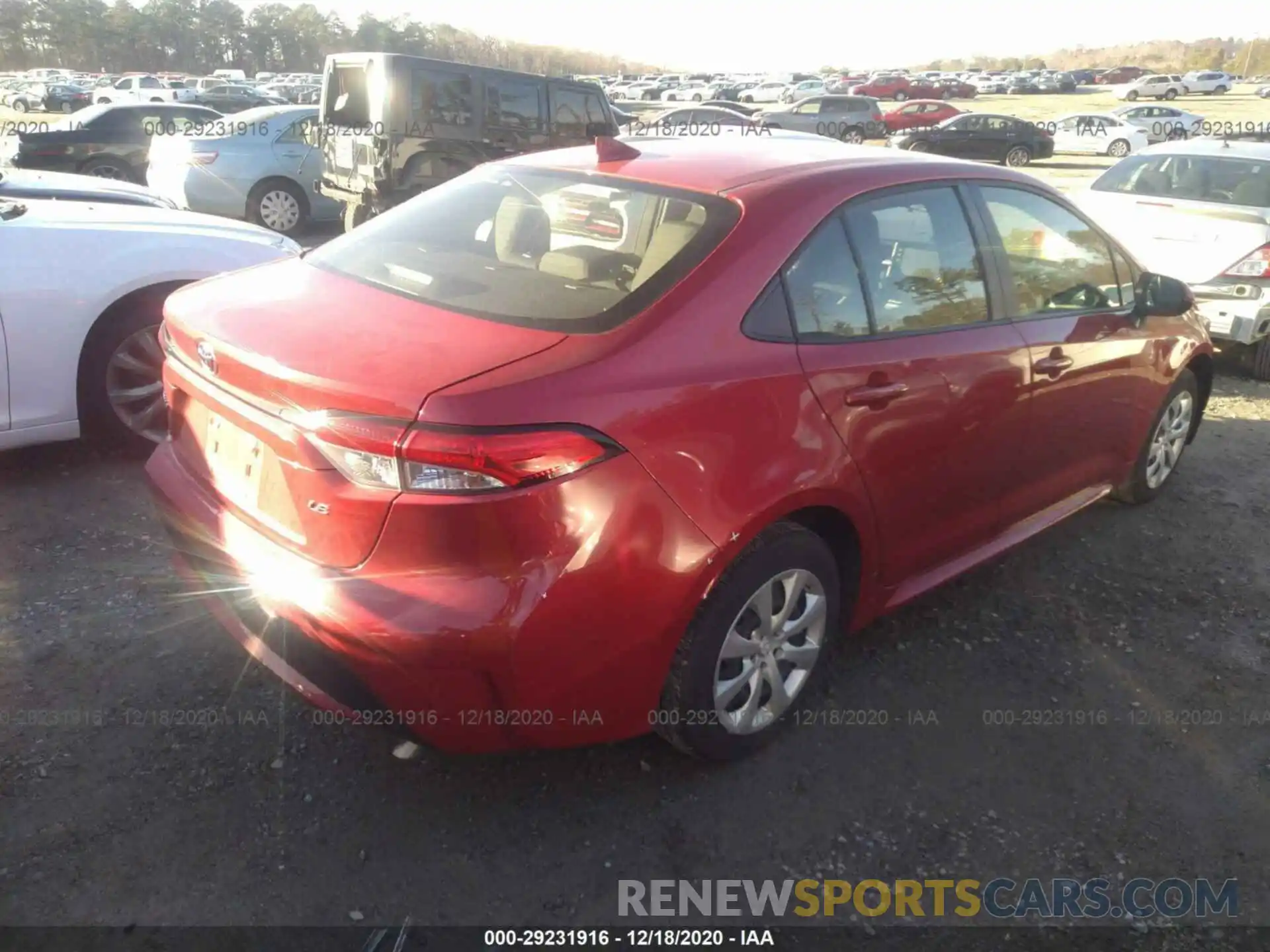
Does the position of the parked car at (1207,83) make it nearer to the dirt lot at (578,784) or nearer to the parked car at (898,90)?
the parked car at (898,90)

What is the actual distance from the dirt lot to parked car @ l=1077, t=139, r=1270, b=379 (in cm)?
372

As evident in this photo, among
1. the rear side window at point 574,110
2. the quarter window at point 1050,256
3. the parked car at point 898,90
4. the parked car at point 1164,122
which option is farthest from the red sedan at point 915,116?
the quarter window at point 1050,256

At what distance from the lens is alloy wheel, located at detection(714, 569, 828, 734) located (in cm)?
260

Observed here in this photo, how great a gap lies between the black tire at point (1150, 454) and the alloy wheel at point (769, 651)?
2.34 meters

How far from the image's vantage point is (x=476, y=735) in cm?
220

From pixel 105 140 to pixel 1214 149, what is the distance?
43.3 feet

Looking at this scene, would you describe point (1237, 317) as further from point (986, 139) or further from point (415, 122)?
point (986, 139)

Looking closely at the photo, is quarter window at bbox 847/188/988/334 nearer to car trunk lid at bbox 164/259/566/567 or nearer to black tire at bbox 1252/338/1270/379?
car trunk lid at bbox 164/259/566/567

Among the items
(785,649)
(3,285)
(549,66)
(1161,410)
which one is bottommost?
(785,649)

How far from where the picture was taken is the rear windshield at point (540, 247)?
241 cm

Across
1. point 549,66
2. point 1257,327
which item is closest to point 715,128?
point 1257,327

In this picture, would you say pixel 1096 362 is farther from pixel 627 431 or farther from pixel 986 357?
pixel 627 431

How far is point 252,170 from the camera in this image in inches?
418

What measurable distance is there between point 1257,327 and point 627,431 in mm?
6152
